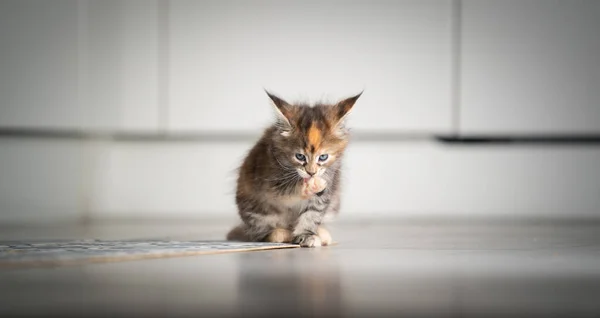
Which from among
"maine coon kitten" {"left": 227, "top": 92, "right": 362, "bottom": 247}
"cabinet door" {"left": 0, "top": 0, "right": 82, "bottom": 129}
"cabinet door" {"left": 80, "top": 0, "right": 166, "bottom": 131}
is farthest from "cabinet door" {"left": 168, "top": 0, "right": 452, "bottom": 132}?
"maine coon kitten" {"left": 227, "top": 92, "right": 362, "bottom": 247}

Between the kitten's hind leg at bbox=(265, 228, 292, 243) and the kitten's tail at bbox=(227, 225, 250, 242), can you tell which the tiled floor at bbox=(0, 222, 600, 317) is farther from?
the kitten's tail at bbox=(227, 225, 250, 242)

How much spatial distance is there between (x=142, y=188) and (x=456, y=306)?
3.93m

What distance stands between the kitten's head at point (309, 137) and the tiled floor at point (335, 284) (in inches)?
11.0

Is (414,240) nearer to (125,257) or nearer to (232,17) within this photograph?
(125,257)

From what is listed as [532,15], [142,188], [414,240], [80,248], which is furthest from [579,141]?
[80,248]

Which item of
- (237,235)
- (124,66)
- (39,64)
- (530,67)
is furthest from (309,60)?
(237,235)

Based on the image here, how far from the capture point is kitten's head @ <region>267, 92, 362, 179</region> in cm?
261

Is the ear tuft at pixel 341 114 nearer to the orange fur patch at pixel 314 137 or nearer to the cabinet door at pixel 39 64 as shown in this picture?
the orange fur patch at pixel 314 137

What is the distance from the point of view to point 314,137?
2.59 metres

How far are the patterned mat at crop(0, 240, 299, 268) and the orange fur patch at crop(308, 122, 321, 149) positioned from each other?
343 millimetres

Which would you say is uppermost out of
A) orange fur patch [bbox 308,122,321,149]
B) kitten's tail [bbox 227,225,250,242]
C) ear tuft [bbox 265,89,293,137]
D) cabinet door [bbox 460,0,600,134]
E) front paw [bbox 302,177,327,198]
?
cabinet door [bbox 460,0,600,134]

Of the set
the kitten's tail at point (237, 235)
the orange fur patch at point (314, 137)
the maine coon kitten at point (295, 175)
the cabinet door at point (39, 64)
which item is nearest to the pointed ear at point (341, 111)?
the maine coon kitten at point (295, 175)

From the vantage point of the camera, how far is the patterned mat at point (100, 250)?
6.91ft

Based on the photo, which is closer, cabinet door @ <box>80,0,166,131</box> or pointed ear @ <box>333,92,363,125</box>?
pointed ear @ <box>333,92,363,125</box>
